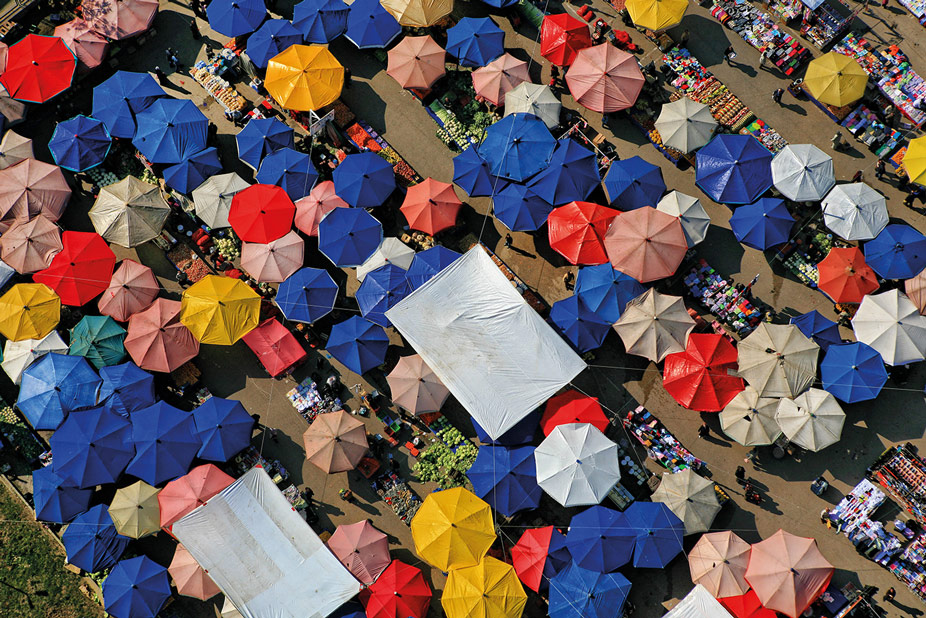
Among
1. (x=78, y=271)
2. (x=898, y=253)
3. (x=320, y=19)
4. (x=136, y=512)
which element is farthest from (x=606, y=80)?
(x=136, y=512)

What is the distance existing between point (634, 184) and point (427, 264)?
9082mm

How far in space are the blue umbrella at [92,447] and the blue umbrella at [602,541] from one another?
18.1 meters

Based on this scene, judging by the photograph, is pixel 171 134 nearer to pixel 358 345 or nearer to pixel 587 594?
pixel 358 345

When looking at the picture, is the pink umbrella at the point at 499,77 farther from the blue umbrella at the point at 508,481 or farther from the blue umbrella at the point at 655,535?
the blue umbrella at the point at 655,535

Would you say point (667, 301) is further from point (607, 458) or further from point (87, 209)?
point (87, 209)

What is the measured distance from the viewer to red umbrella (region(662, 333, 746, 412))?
3397 centimetres

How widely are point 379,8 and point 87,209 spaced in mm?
15968

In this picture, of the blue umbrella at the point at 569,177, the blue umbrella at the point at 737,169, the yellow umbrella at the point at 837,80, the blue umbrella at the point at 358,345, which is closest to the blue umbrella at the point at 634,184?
the blue umbrella at the point at 569,177

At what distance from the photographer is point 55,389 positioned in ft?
117

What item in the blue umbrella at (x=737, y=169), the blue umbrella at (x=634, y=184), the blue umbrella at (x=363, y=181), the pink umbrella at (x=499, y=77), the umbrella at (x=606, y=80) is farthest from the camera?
the pink umbrella at (x=499, y=77)

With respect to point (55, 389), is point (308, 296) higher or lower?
lower

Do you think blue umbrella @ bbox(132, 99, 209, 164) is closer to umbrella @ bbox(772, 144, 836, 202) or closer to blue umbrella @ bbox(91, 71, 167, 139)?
blue umbrella @ bbox(91, 71, 167, 139)

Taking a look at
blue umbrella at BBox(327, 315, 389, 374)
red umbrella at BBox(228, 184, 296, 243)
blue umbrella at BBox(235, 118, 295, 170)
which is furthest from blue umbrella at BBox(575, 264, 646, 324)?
blue umbrella at BBox(235, 118, 295, 170)

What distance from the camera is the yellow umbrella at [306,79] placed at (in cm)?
A: 3784
